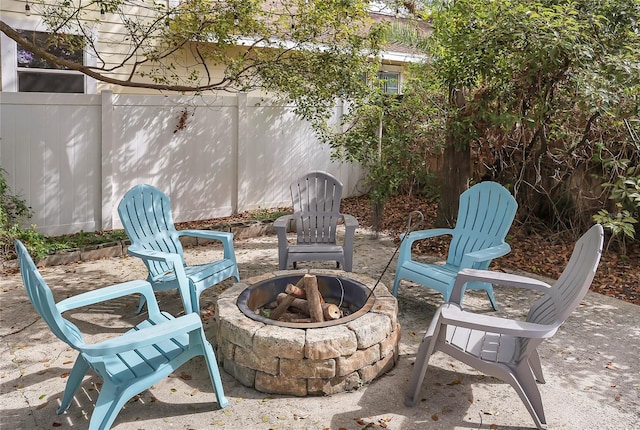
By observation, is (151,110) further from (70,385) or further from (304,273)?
(70,385)

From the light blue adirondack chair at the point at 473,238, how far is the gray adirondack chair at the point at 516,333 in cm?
96

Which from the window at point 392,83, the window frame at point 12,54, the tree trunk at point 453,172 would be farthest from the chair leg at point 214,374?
the window at point 392,83

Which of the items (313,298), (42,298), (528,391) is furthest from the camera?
(313,298)

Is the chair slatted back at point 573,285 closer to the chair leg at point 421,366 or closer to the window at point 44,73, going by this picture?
the chair leg at point 421,366

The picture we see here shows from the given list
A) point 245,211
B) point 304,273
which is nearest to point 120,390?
point 304,273

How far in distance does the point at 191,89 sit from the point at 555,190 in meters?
4.56

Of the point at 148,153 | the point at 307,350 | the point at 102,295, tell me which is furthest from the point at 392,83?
the point at 102,295

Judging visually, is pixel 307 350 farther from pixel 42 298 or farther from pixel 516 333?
pixel 42 298

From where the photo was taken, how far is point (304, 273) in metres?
4.07

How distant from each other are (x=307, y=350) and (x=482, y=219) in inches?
93.1

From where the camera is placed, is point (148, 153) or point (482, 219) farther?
point (148, 153)

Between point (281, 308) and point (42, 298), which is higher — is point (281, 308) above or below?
below

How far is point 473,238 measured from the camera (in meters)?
4.75

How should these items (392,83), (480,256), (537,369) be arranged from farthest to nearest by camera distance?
(392,83) < (480,256) < (537,369)
